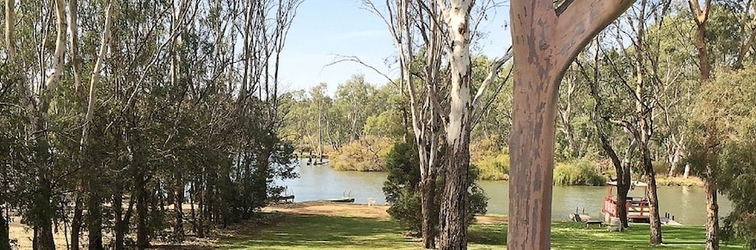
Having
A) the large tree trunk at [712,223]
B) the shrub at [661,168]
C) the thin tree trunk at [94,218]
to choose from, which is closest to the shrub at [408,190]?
the large tree trunk at [712,223]

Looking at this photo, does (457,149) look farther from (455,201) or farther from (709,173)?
(709,173)

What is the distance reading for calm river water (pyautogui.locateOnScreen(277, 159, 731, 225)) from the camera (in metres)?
24.5

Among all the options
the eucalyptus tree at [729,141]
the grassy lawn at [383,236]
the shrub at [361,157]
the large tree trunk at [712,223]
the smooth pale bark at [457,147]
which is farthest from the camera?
the shrub at [361,157]

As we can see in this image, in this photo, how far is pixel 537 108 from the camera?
345 centimetres

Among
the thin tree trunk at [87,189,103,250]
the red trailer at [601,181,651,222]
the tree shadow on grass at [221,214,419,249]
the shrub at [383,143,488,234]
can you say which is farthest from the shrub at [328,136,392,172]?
the thin tree trunk at [87,189,103,250]

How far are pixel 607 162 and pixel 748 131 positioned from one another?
97.6 feet

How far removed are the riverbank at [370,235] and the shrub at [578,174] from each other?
553 inches

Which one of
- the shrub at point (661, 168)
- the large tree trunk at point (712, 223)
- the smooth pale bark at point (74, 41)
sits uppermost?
the smooth pale bark at point (74, 41)

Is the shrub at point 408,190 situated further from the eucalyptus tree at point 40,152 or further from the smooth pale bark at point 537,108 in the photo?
the smooth pale bark at point 537,108

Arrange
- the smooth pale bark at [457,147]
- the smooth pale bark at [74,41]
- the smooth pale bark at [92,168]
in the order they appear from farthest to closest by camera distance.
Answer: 1. the smooth pale bark at [74,41]
2. the smooth pale bark at [457,147]
3. the smooth pale bark at [92,168]

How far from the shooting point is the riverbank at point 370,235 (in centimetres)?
1384

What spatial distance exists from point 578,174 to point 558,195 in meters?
5.05

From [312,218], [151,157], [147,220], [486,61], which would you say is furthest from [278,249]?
[486,61]

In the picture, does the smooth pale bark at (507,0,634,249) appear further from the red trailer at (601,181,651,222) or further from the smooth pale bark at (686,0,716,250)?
the red trailer at (601,181,651,222)
